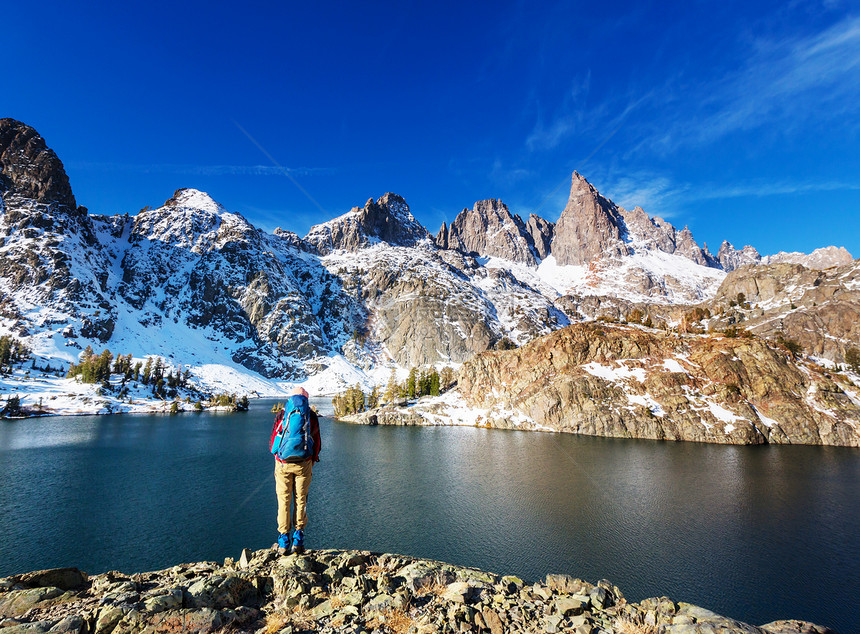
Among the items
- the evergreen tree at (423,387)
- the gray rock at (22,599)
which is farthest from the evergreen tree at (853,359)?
the gray rock at (22,599)

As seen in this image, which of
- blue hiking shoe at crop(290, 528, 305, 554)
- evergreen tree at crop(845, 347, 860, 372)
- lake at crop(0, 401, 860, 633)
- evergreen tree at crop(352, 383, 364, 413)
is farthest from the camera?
evergreen tree at crop(352, 383, 364, 413)

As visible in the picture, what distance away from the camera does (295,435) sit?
490 inches

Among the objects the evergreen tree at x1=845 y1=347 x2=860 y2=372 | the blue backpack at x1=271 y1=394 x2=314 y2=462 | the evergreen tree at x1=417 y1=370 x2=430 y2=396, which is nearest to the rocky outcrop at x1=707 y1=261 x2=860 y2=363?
the evergreen tree at x1=845 y1=347 x2=860 y2=372

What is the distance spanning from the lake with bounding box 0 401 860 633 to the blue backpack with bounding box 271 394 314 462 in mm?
20572

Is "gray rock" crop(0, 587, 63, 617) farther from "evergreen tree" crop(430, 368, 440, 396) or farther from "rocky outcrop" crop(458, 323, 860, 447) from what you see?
"evergreen tree" crop(430, 368, 440, 396)

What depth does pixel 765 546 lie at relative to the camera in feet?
100

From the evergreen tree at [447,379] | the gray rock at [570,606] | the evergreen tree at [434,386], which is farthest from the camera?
the evergreen tree at [447,379]

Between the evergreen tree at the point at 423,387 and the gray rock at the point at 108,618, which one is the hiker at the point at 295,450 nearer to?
the gray rock at the point at 108,618

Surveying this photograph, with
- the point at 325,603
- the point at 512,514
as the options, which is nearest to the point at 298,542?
the point at 325,603

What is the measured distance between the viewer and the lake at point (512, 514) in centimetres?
2630

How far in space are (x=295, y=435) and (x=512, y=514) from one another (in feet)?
101

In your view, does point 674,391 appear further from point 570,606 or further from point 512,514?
point 570,606

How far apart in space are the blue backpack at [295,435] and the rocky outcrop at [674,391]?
3576 inches

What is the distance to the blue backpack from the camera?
12.4 meters
